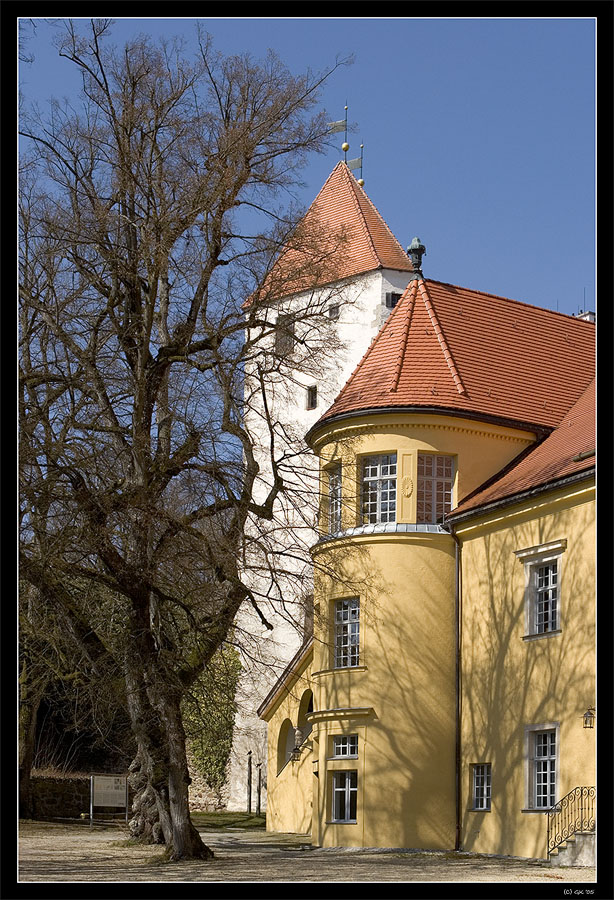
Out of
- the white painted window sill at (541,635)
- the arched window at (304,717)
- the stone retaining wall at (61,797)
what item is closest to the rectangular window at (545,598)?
the white painted window sill at (541,635)

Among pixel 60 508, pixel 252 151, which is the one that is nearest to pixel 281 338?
pixel 252 151

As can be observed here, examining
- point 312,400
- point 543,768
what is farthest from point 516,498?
point 312,400

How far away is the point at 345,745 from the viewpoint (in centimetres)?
2564

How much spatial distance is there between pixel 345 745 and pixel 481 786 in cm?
287

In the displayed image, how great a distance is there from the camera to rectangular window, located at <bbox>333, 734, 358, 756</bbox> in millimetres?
25453

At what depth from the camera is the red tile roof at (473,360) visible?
26.6 metres

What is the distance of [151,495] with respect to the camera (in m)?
20.4

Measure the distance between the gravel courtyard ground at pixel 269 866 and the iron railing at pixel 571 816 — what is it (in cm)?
54

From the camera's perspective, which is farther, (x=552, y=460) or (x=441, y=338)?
(x=441, y=338)

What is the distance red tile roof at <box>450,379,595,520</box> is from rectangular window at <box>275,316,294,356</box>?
496 cm

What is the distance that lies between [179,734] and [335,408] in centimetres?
857

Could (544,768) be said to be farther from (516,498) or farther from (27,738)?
(27,738)

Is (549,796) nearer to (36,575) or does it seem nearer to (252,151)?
(36,575)

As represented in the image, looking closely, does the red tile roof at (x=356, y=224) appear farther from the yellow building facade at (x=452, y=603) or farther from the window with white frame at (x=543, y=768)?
the window with white frame at (x=543, y=768)
